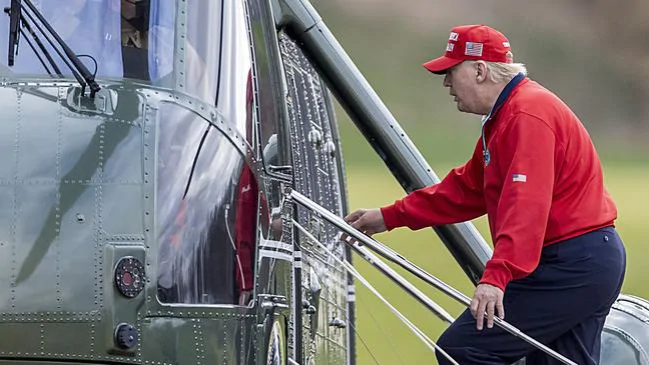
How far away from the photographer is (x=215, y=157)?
17.8 ft

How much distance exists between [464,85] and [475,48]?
0.48 feet

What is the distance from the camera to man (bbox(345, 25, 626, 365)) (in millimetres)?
5352

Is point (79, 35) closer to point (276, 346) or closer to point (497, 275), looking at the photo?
point (276, 346)

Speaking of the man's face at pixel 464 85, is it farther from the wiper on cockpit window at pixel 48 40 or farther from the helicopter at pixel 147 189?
the wiper on cockpit window at pixel 48 40

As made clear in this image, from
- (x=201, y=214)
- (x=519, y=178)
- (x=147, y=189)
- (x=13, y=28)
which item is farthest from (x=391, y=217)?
(x=13, y=28)

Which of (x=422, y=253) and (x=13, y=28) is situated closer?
(x=13, y=28)

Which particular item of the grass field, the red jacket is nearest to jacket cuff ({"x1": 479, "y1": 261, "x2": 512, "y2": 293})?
the red jacket

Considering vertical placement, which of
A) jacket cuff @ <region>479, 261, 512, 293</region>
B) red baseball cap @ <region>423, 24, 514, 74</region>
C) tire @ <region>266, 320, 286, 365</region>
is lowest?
tire @ <region>266, 320, 286, 365</region>

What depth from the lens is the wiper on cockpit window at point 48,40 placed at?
538 cm

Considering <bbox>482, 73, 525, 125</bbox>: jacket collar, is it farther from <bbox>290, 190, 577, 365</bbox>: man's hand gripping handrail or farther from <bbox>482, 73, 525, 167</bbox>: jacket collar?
<bbox>290, 190, 577, 365</bbox>: man's hand gripping handrail

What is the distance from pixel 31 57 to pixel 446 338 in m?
1.83

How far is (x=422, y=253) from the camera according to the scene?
2367cm

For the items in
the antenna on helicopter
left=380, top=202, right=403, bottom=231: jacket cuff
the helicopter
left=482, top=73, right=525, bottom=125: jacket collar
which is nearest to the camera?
the helicopter

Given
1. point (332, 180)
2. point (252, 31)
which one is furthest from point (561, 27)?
point (252, 31)
